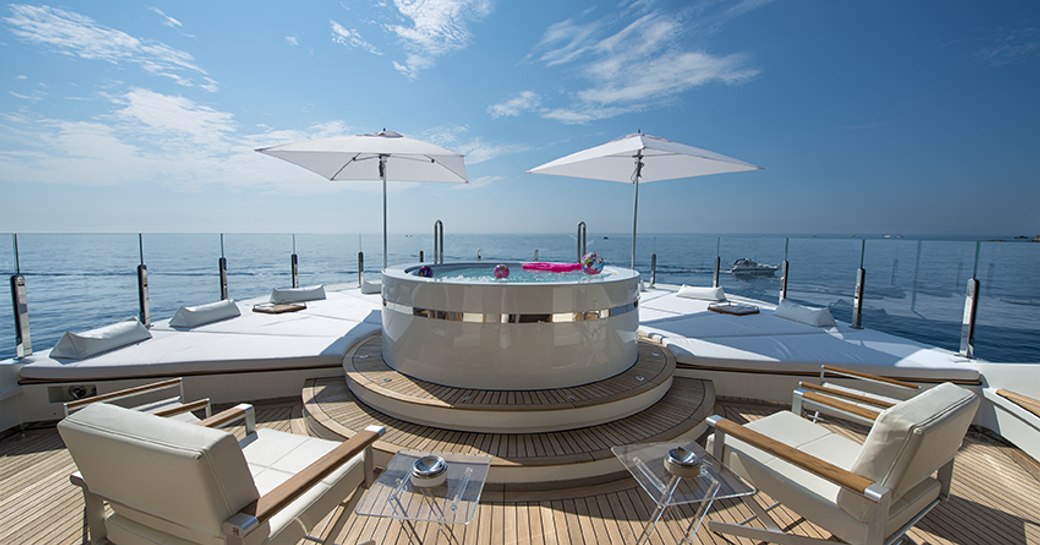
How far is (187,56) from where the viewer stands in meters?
5.12

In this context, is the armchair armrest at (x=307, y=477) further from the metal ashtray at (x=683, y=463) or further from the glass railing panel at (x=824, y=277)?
the glass railing panel at (x=824, y=277)

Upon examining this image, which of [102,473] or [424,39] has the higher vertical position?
[424,39]

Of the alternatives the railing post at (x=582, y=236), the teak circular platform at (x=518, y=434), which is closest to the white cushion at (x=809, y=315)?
the teak circular platform at (x=518, y=434)

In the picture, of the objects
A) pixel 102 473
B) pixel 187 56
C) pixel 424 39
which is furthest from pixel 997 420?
pixel 187 56

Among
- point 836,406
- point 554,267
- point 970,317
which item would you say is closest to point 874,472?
point 836,406

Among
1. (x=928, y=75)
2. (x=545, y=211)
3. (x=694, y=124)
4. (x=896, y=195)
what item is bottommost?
(x=545, y=211)

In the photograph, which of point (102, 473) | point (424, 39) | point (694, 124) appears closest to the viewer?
point (102, 473)

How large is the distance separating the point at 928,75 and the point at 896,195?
30.0ft

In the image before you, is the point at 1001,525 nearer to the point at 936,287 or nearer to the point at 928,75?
the point at 928,75

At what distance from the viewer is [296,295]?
6.09 metres

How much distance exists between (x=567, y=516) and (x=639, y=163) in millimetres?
4647

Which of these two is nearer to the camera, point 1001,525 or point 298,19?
point 1001,525

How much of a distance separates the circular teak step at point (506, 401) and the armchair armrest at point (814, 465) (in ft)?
2.99

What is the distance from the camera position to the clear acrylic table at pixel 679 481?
1.60 meters
